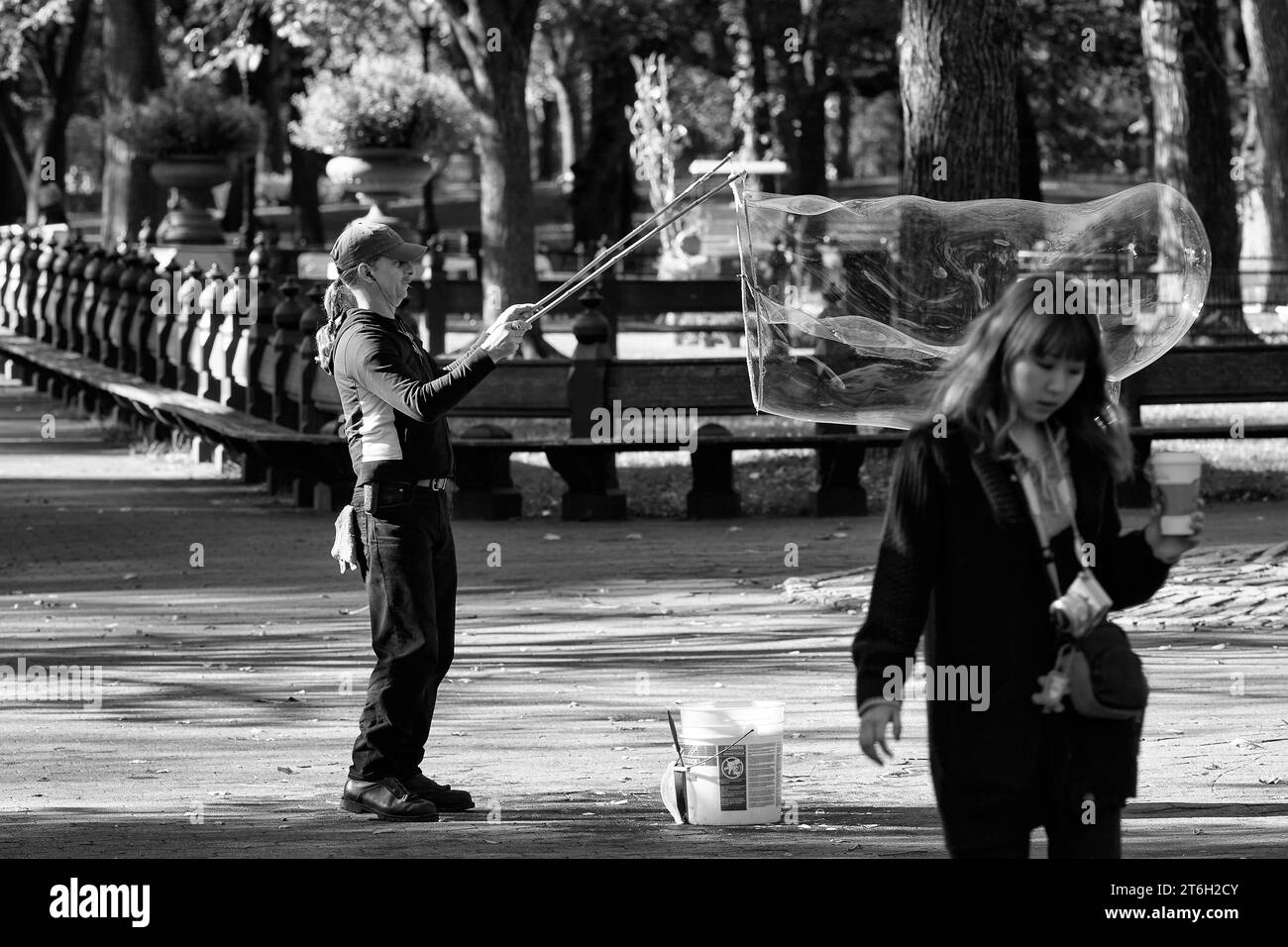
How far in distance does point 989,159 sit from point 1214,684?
6580 millimetres

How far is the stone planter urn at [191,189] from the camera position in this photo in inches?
1115

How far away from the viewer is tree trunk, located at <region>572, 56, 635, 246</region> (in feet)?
133

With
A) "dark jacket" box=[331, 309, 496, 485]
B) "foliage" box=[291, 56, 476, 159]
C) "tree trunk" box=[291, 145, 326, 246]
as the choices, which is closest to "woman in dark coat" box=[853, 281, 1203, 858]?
"dark jacket" box=[331, 309, 496, 485]

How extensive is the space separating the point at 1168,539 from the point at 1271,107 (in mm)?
22603

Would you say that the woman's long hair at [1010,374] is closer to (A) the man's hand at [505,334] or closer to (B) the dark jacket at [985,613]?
(B) the dark jacket at [985,613]

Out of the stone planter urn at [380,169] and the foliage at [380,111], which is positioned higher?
the foliage at [380,111]

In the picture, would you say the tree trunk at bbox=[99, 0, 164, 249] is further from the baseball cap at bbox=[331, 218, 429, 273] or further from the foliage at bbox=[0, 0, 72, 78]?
the baseball cap at bbox=[331, 218, 429, 273]

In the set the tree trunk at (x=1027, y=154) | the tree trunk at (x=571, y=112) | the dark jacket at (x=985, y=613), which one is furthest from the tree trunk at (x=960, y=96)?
the tree trunk at (x=571, y=112)

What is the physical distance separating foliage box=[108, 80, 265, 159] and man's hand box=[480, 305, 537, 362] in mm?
22649

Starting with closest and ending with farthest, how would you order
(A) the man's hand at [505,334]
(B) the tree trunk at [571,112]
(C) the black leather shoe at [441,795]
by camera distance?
(A) the man's hand at [505,334]
(C) the black leather shoe at [441,795]
(B) the tree trunk at [571,112]

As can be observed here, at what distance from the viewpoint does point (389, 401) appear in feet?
22.5
